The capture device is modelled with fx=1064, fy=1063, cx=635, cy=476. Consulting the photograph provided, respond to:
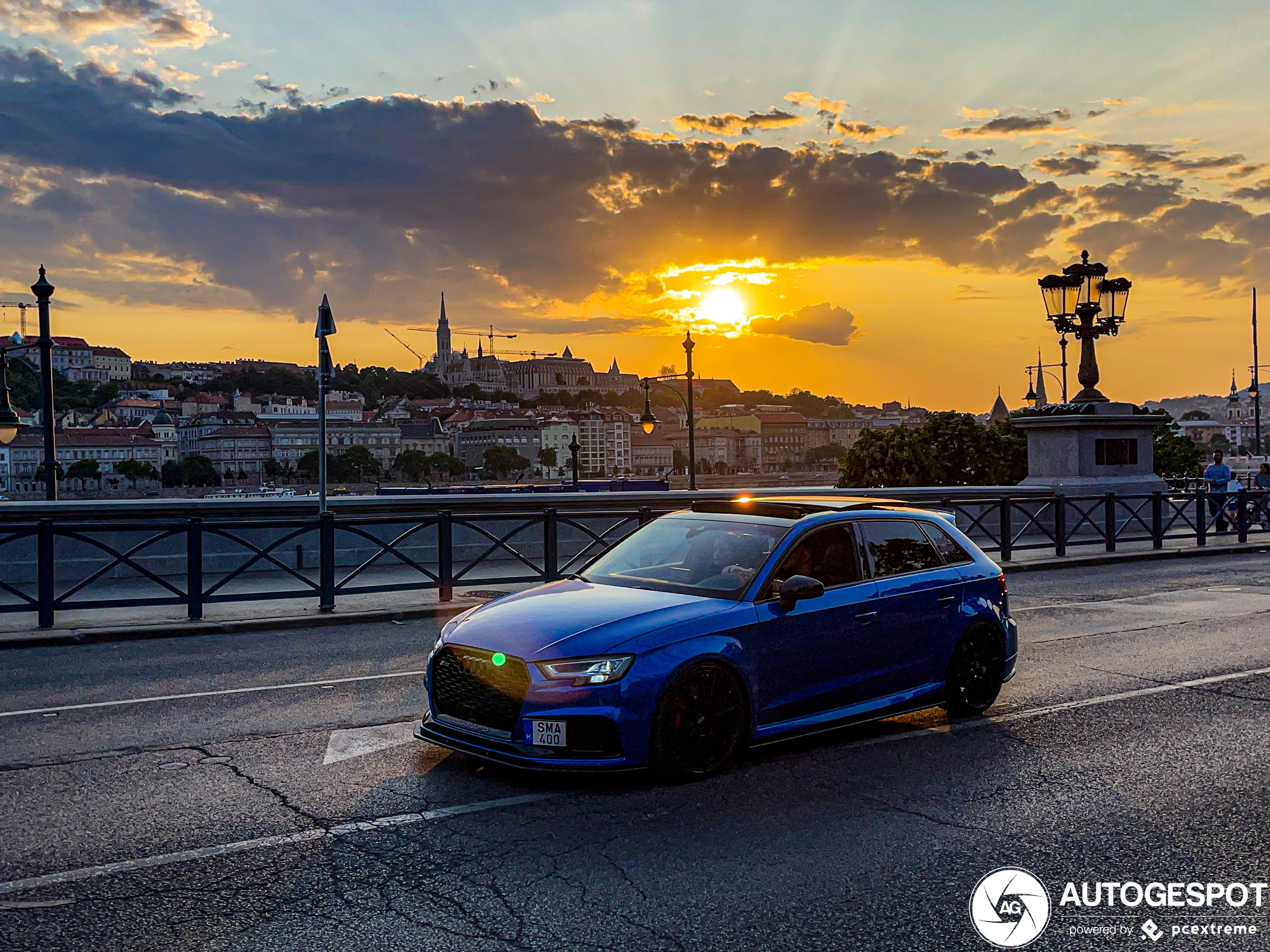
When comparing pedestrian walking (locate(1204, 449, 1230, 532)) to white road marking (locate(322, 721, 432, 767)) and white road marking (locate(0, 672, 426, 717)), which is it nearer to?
white road marking (locate(0, 672, 426, 717))

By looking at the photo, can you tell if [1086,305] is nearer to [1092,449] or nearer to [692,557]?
[1092,449]

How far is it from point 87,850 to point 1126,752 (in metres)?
5.83

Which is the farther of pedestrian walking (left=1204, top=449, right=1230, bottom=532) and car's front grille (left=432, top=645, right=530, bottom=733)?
pedestrian walking (left=1204, top=449, right=1230, bottom=532)

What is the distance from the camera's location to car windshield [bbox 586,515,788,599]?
21.4ft

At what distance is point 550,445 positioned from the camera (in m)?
182

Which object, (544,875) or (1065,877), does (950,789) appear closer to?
(1065,877)

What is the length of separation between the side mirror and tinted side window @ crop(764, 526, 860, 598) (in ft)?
0.92

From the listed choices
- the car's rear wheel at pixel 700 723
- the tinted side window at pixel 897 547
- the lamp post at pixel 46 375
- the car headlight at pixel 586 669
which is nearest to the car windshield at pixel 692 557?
the car's rear wheel at pixel 700 723

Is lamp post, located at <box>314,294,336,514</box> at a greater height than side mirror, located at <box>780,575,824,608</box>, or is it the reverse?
lamp post, located at <box>314,294,336,514</box>

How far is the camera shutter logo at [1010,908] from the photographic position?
4039 millimetres

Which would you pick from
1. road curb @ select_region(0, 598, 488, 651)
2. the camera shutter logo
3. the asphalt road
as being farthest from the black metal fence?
the camera shutter logo

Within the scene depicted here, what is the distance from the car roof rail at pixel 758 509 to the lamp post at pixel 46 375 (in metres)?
16.5

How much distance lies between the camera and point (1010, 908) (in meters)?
4.29

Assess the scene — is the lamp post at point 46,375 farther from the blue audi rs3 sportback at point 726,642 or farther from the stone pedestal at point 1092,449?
the stone pedestal at point 1092,449
